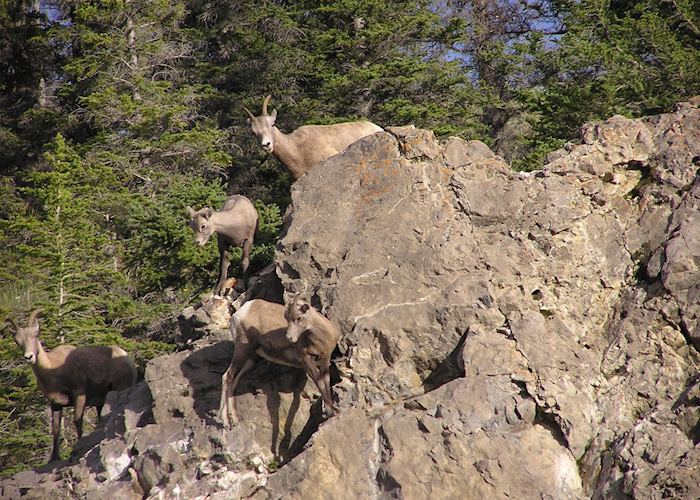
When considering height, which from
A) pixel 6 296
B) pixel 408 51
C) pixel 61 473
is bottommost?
pixel 6 296

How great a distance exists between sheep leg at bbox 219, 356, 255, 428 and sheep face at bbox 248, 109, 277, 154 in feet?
11.1

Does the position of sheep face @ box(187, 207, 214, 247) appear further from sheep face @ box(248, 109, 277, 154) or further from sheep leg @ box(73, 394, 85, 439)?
sheep leg @ box(73, 394, 85, 439)

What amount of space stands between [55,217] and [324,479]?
1094cm

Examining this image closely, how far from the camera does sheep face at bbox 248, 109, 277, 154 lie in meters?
12.1

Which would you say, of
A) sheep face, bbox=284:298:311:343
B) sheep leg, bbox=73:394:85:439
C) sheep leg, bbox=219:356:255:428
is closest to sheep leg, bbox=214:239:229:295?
sheep leg, bbox=73:394:85:439

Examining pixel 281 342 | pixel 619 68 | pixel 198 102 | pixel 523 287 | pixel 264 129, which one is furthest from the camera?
pixel 198 102

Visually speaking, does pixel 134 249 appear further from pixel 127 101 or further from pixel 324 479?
pixel 324 479

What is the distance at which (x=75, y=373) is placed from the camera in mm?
12102

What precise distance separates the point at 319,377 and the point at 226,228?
3.65m

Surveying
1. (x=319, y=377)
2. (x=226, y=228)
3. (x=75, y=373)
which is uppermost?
(x=319, y=377)

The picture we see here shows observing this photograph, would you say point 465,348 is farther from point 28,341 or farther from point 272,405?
point 28,341

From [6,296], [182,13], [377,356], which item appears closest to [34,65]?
[182,13]

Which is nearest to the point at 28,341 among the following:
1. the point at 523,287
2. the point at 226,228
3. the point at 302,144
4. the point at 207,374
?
the point at 226,228

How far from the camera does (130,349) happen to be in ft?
52.1
